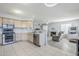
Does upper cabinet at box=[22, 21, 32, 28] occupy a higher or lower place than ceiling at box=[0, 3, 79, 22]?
lower

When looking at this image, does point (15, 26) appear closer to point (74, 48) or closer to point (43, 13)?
point (43, 13)

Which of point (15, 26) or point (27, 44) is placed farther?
point (15, 26)

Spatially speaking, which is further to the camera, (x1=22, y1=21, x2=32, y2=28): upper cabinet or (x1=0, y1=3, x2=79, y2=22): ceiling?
(x1=22, y1=21, x2=32, y2=28): upper cabinet

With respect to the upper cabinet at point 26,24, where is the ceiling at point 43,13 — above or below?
above

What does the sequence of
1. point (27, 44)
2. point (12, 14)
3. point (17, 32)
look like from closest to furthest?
point (12, 14) → point (27, 44) → point (17, 32)

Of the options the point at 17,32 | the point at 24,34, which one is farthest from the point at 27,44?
the point at 17,32

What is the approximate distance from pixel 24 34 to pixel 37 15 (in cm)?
57

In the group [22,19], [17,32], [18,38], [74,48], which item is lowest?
[74,48]

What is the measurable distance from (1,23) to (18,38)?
0.53 m

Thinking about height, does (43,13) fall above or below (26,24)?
above

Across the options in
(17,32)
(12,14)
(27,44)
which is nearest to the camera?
(12,14)

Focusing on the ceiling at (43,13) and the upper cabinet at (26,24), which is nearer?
the ceiling at (43,13)

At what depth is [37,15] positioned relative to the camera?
1563mm

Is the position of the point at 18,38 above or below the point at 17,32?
below
